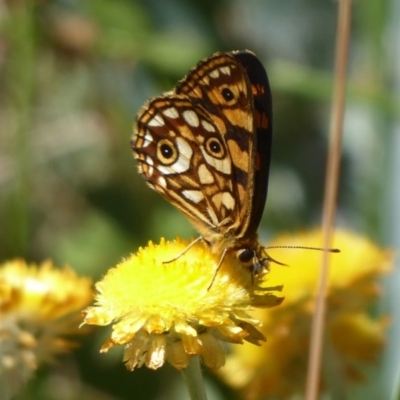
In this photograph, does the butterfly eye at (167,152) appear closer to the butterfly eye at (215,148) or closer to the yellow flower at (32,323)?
the butterfly eye at (215,148)

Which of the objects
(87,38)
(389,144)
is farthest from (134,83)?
(389,144)

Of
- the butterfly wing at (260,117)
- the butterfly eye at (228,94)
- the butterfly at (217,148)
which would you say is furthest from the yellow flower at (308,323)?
the butterfly eye at (228,94)

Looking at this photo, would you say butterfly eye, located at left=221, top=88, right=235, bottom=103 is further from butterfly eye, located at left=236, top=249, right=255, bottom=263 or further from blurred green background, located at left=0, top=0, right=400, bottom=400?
blurred green background, located at left=0, top=0, right=400, bottom=400

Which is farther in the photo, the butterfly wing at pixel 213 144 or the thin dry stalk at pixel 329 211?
the butterfly wing at pixel 213 144

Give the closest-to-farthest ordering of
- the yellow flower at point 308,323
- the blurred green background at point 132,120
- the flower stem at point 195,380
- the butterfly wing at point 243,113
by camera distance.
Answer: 1. the flower stem at point 195,380
2. the butterfly wing at point 243,113
3. the yellow flower at point 308,323
4. the blurred green background at point 132,120

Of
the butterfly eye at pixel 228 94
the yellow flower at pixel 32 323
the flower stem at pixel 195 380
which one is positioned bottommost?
the yellow flower at pixel 32 323

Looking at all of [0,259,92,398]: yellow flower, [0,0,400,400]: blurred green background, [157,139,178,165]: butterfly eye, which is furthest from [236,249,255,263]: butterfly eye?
[0,0,400,400]: blurred green background
